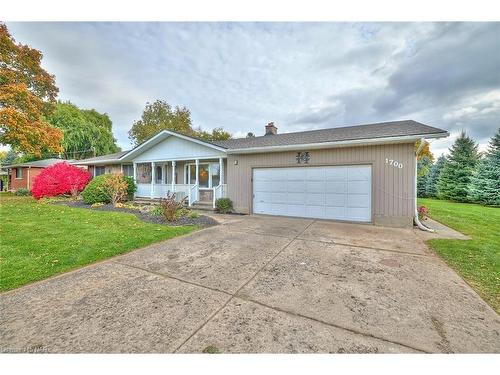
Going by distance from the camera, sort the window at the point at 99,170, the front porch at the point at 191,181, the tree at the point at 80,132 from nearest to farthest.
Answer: the front porch at the point at 191,181
the window at the point at 99,170
the tree at the point at 80,132

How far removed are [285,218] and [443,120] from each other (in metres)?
12.0

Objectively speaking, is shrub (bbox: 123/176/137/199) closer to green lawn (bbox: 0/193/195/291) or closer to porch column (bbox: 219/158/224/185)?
green lawn (bbox: 0/193/195/291)

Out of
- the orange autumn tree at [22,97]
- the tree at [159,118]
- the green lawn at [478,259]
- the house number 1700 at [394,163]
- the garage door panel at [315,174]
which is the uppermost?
the tree at [159,118]

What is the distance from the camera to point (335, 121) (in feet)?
54.4

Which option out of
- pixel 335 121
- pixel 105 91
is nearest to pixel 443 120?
pixel 335 121

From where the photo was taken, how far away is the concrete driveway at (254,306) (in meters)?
2.01

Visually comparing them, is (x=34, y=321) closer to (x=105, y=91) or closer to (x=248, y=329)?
(x=248, y=329)

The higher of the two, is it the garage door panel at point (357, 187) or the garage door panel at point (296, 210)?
the garage door panel at point (357, 187)

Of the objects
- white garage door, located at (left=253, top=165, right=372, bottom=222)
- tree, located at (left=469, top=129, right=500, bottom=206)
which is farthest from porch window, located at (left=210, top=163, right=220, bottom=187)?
tree, located at (left=469, top=129, right=500, bottom=206)

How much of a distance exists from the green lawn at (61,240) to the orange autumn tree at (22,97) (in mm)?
8977

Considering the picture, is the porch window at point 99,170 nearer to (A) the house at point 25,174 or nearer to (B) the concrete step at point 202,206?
(A) the house at point 25,174

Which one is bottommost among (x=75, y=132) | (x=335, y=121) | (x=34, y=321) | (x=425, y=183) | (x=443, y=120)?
(x=34, y=321)

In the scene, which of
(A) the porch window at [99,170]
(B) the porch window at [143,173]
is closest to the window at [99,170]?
(A) the porch window at [99,170]

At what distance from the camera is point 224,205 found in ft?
33.1
